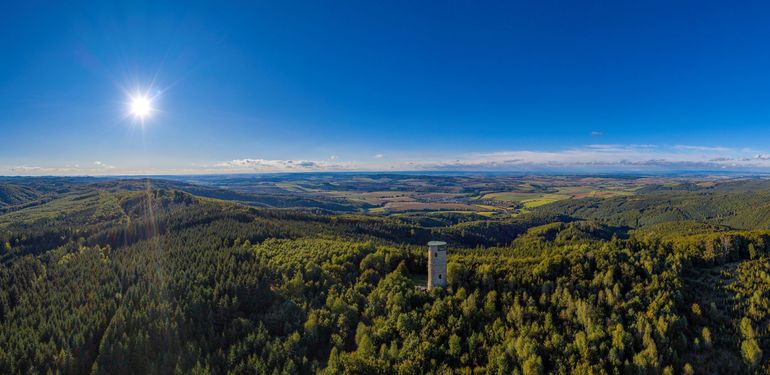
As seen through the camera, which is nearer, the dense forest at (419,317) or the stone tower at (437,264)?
the dense forest at (419,317)

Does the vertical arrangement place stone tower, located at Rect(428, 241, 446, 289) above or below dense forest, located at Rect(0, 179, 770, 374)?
above

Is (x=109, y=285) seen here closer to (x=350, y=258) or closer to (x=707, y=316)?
(x=350, y=258)

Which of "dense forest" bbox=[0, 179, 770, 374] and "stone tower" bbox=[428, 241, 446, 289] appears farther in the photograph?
"stone tower" bbox=[428, 241, 446, 289]

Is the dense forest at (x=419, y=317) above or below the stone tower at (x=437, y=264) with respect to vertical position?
below

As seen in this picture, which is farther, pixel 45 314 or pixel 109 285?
pixel 109 285

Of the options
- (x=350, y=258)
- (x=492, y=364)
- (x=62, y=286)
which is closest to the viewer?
(x=492, y=364)

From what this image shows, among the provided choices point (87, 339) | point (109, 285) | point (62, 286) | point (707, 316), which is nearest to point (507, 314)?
point (707, 316)

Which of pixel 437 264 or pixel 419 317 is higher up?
pixel 437 264

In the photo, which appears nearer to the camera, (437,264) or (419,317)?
(419,317)
